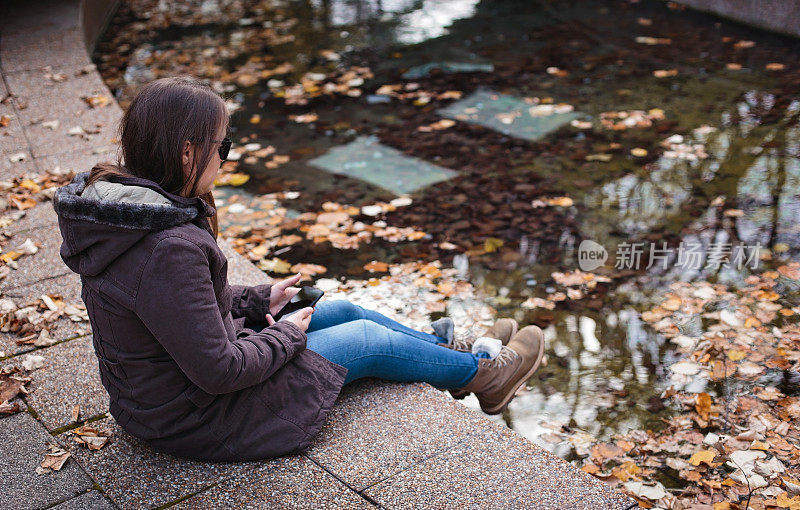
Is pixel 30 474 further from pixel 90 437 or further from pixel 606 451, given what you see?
pixel 606 451

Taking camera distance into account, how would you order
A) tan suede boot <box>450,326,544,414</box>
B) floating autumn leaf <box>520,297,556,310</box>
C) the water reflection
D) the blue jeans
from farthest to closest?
the water reflection < floating autumn leaf <box>520,297,556,310</box> < tan suede boot <box>450,326,544,414</box> < the blue jeans

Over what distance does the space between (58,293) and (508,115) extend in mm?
3894

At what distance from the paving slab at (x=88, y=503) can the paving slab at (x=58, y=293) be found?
108cm

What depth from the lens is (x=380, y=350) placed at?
2.93m

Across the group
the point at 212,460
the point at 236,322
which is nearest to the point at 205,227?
the point at 236,322

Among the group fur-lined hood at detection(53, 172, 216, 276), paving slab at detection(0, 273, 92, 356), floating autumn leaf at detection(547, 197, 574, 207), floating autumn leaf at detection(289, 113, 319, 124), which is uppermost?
fur-lined hood at detection(53, 172, 216, 276)

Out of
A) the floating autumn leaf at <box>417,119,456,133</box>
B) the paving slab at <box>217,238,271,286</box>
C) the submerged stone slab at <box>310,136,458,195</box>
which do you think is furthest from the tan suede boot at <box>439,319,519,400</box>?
the floating autumn leaf at <box>417,119,456,133</box>

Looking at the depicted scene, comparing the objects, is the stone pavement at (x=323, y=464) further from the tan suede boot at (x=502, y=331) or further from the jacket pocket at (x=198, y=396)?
the tan suede boot at (x=502, y=331)

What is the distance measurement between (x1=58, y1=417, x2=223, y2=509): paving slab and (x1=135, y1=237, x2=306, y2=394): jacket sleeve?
0.40 meters

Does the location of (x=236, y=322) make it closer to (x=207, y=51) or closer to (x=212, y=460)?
(x=212, y=460)

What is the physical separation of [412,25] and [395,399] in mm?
6956

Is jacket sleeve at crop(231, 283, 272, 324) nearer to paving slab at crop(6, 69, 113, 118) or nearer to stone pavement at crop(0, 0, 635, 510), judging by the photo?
stone pavement at crop(0, 0, 635, 510)

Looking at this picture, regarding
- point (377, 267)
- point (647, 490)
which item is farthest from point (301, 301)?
point (377, 267)

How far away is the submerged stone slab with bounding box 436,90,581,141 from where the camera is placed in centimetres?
616
